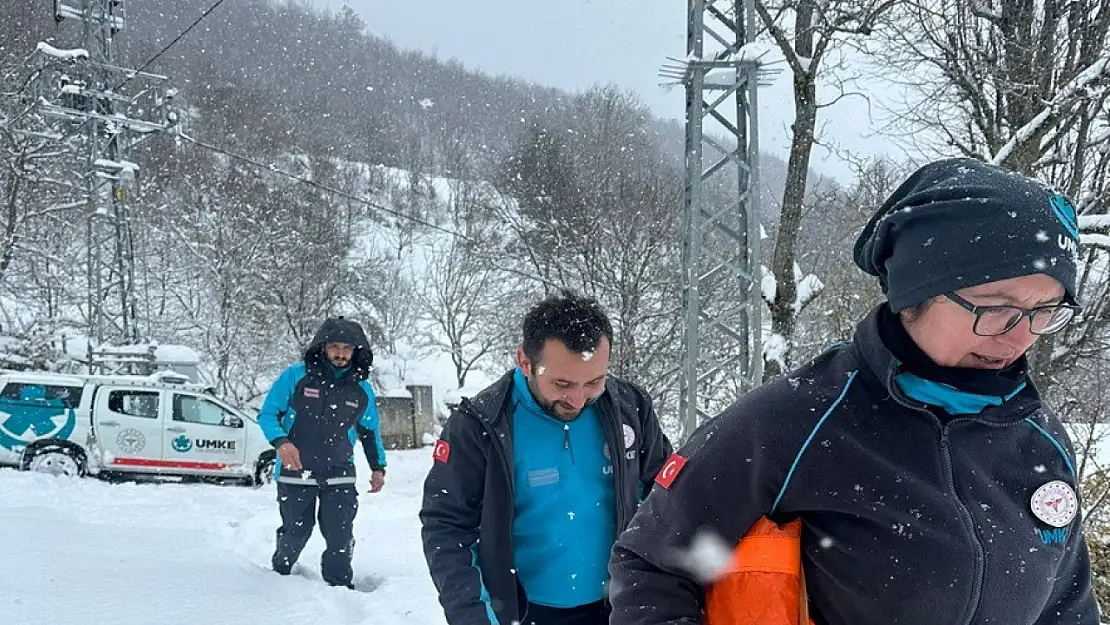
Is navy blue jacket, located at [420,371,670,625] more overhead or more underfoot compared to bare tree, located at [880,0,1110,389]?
more underfoot

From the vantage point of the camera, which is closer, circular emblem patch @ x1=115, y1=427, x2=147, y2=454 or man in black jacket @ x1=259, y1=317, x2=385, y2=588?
man in black jacket @ x1=259, y1=317, x2=385, y2=588

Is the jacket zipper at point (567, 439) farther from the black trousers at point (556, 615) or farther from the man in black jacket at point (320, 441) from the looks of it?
the man in black jacket at point (320, 441)

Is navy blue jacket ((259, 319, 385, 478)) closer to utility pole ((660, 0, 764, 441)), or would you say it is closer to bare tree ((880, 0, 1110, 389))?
utility pole ((660, 0, 764, 441))

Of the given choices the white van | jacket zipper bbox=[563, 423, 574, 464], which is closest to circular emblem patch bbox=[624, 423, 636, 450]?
jacket zipper bbox=[563, 423, 574, 464]

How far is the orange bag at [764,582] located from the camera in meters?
1.27

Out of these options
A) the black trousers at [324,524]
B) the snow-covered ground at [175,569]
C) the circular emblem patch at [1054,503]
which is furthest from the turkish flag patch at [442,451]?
the black trousers at [324,524]

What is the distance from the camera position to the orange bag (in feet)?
4.17

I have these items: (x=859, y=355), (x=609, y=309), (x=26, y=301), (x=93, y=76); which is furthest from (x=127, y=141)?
(x=859, y=355)

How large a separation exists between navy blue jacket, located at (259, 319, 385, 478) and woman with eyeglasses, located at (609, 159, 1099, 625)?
4.02 meters

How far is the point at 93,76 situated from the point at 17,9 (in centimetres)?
1279

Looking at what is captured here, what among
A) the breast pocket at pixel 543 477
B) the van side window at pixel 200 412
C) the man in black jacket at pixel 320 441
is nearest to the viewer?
the breast pocket at pixel 543 477

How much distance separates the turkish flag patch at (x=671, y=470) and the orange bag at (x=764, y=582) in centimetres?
16

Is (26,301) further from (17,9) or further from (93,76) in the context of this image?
(93,76)

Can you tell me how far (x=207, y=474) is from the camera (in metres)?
11.3
